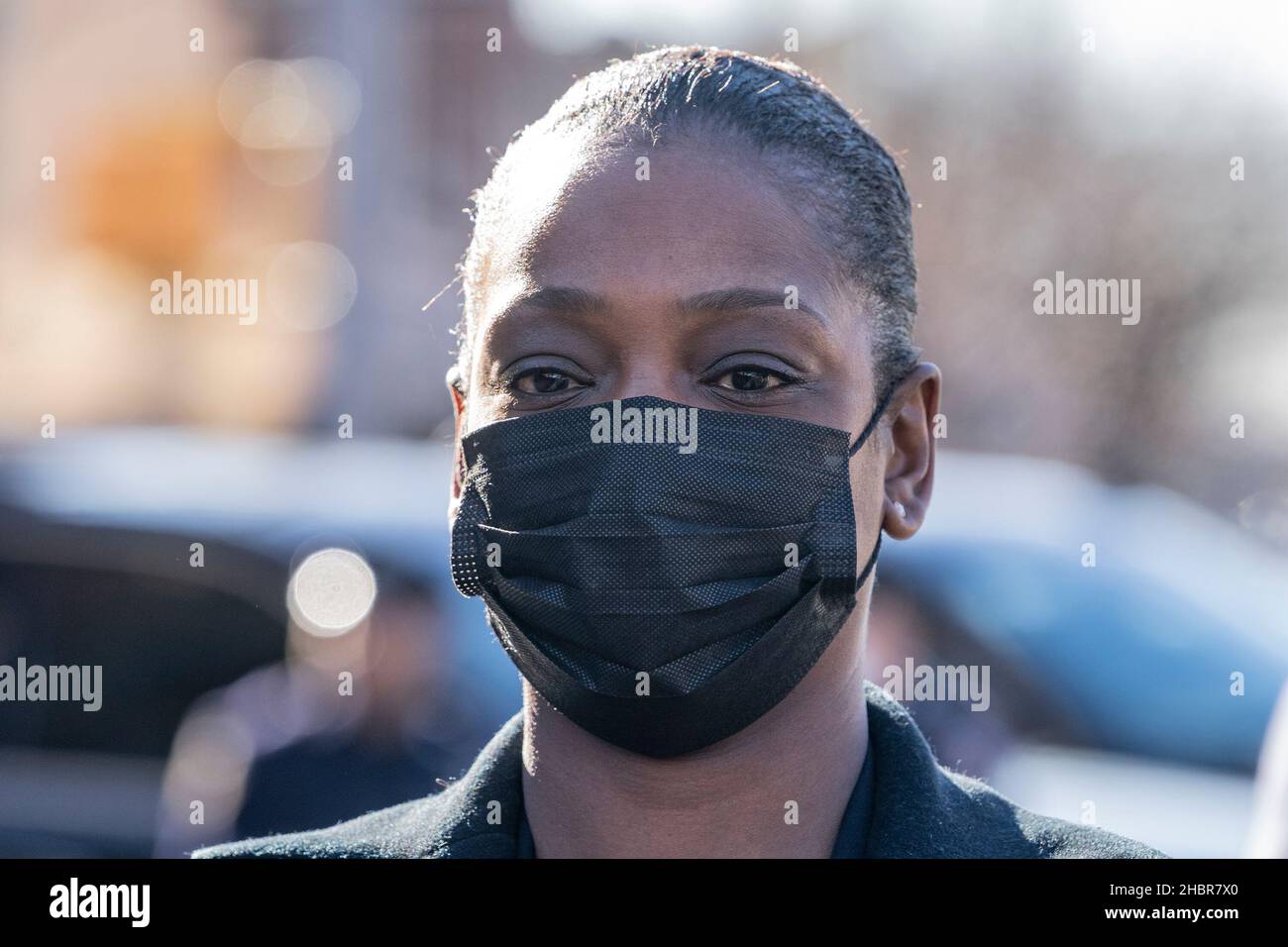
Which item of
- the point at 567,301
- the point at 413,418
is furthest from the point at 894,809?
the point at 413,418

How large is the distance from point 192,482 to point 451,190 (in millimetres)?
12544

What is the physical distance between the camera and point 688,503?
2.26m

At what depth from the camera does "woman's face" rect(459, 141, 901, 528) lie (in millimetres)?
2213

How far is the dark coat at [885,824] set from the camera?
2.23 meters

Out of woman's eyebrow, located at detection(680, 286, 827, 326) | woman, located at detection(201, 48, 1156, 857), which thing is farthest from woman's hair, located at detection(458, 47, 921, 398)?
woman's eyebrow, located at detection(680, 286, 827, 326)

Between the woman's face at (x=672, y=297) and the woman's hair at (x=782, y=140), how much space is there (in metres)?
0.05

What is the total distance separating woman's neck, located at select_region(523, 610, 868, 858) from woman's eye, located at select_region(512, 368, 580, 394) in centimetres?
45

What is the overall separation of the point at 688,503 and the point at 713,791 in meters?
0.42

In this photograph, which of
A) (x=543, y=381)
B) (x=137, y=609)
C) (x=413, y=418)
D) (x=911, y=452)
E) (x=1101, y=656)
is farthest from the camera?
(x=413, y=418)

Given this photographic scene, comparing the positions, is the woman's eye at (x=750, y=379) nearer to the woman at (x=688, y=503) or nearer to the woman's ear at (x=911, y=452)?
the woman at (x=688, y=503)

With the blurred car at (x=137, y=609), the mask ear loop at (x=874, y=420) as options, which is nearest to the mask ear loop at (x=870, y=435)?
the mask ear loop at (x=874, y=420)

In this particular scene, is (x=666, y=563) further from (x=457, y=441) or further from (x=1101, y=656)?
(x=1101, y=656)
